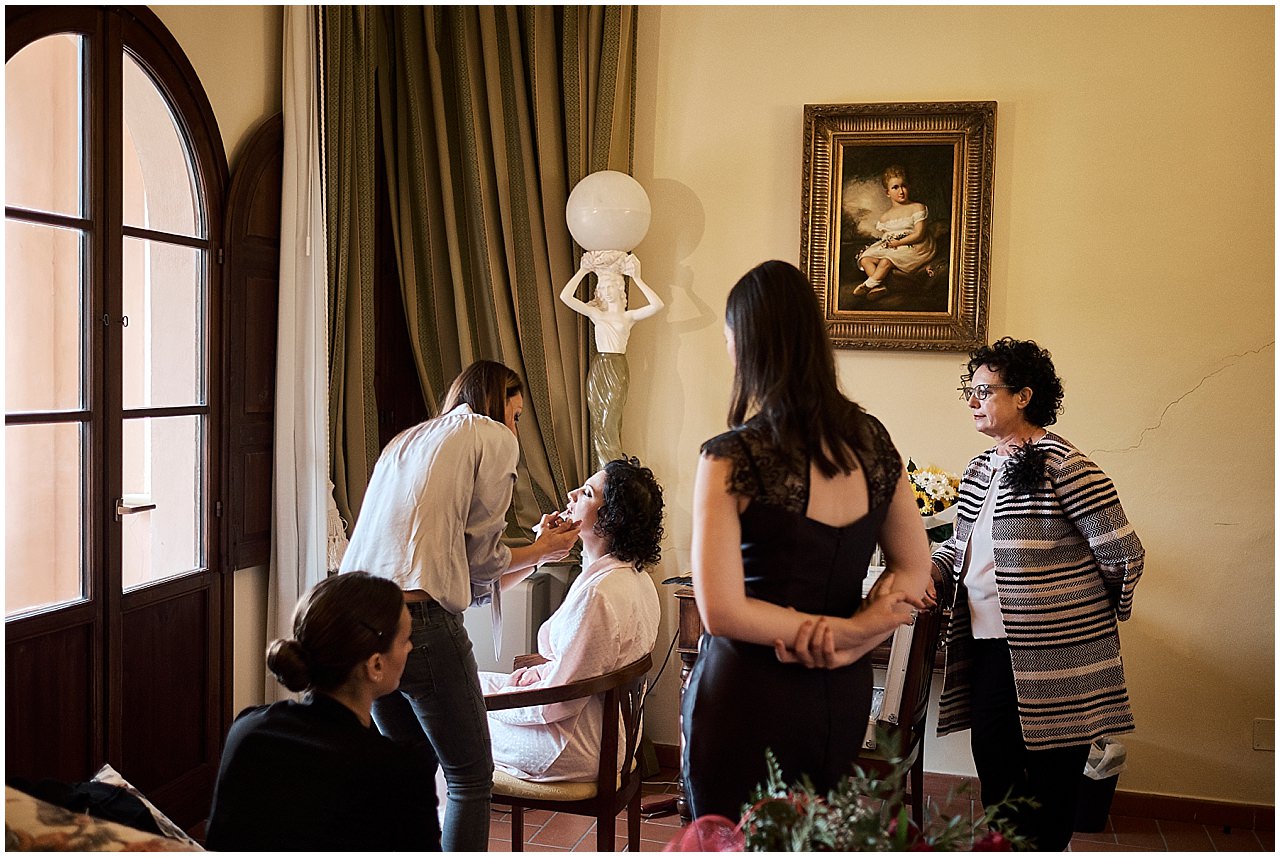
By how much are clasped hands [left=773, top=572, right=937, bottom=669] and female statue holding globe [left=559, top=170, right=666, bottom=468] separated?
2013 millimetres

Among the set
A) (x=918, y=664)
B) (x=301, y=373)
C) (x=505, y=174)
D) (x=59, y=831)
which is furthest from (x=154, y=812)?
(x=505, y=174)

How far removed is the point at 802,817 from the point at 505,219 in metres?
2.86

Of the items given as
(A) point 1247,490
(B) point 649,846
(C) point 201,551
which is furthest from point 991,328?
(C) point 201,551

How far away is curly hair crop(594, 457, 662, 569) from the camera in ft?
8.95

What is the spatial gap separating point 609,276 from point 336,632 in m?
2.10

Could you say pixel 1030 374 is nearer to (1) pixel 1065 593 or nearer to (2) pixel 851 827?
(1) pixel 1065 593

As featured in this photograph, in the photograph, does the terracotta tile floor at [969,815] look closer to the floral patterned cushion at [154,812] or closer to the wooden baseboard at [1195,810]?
the wooden baseboard at [1195,810]

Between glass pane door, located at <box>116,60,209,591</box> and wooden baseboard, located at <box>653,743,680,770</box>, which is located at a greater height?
glass pane door, located at <box>116,60,209,591</box>

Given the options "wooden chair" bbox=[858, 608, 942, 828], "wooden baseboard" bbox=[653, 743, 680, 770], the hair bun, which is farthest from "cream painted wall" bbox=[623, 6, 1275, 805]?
the hair bun

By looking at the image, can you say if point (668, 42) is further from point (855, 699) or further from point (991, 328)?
point (855, 699)

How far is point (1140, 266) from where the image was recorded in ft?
12.1

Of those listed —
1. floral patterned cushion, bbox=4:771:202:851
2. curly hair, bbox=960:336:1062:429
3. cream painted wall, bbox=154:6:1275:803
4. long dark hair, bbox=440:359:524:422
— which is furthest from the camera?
cream painted wall, bbox=154:6:1275:803

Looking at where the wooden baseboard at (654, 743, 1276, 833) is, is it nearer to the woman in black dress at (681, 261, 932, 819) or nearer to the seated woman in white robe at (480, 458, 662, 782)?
the seated woman in white robe at (480, 458, 662, 782)

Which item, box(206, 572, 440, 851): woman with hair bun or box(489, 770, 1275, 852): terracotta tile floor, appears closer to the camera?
box(206, 572, 440, 851): woman with hair bun
